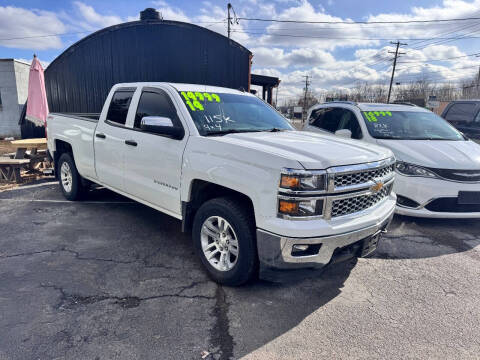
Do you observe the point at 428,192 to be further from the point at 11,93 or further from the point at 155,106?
the point at 11,93

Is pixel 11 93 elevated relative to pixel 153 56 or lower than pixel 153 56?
lower

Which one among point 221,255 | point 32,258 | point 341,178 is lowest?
point 32,258

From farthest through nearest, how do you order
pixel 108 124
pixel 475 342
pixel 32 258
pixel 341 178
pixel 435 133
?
pixel 435 133, pixel 108 124, pixel 32 258, pixel 341 178, pixel 475 342

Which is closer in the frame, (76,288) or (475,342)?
(475,342)

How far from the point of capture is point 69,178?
5777 mm

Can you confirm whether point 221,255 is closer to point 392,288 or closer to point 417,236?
point 392,288

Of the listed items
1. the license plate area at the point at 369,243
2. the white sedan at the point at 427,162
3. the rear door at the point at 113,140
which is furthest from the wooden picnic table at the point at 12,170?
the license plate area at the point at 369,243

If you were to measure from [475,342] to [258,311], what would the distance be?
1662mm

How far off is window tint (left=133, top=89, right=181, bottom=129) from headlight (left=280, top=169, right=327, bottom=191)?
148 centimetres

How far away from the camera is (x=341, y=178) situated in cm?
262

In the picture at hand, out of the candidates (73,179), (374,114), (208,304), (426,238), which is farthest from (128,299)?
(374,114)

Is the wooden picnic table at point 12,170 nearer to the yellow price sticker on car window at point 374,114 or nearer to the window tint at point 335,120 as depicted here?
the window tint at point 335,120

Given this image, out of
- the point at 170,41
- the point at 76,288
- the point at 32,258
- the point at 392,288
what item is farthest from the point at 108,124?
the point at 170,41

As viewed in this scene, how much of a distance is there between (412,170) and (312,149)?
2.60 metres
